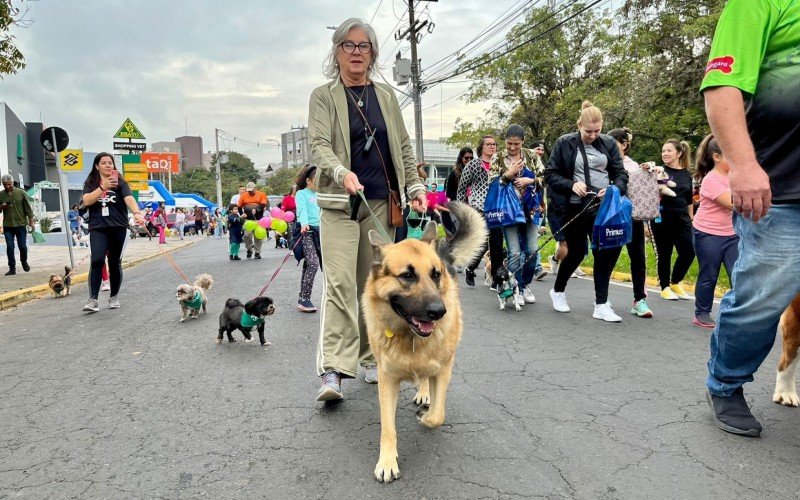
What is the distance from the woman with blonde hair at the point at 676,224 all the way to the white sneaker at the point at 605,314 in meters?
1.68

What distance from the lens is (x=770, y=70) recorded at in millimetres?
2482

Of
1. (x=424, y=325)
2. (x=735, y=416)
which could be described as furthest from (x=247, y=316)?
(x=735, y=416)

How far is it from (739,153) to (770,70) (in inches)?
17.4

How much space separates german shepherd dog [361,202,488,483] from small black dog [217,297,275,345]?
2331 mm

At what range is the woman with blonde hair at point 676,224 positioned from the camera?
6922 millimetres

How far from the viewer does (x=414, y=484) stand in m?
2.45

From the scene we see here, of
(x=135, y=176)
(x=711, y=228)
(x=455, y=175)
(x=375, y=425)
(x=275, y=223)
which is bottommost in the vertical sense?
(x=375, y=425)

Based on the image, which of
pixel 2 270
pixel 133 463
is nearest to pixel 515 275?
pixel 133 463

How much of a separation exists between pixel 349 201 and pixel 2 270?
41.7ft

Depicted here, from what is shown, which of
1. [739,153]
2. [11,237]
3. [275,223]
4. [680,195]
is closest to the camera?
[739,153]

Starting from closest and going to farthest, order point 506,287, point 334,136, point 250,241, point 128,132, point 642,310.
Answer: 1. point 334,136
2. point 642,310
3. point 506,287
4. point 250,241
5. point 128,132

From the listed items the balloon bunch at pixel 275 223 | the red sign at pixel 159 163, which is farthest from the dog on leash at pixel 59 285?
the red sign at pixel 159 163

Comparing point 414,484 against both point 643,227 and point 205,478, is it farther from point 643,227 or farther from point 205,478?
point 643,227

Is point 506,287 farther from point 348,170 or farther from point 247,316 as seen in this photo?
point 348,170
